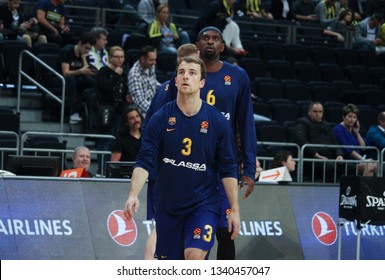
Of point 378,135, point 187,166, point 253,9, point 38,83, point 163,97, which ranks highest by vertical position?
point 253,9

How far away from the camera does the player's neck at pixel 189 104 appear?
7.67 meters

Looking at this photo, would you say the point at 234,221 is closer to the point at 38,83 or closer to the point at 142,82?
the point at 142,82

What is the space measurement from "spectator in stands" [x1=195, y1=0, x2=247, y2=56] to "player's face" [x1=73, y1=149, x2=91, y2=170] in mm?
6831

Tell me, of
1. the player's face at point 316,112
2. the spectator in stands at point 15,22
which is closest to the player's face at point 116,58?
the spectator in stands at point 15,22

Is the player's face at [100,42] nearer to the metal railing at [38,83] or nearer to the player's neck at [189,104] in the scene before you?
the metal railing at [38,83]

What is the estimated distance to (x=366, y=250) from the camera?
477 inches

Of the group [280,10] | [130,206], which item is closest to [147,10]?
[280,10]

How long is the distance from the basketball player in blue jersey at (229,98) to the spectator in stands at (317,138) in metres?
6.35

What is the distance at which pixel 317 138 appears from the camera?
15219mm

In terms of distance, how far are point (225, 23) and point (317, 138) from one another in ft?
13.4

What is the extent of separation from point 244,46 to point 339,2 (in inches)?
187

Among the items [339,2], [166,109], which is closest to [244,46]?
[339,2]

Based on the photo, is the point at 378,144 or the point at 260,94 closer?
the point at 378,144
